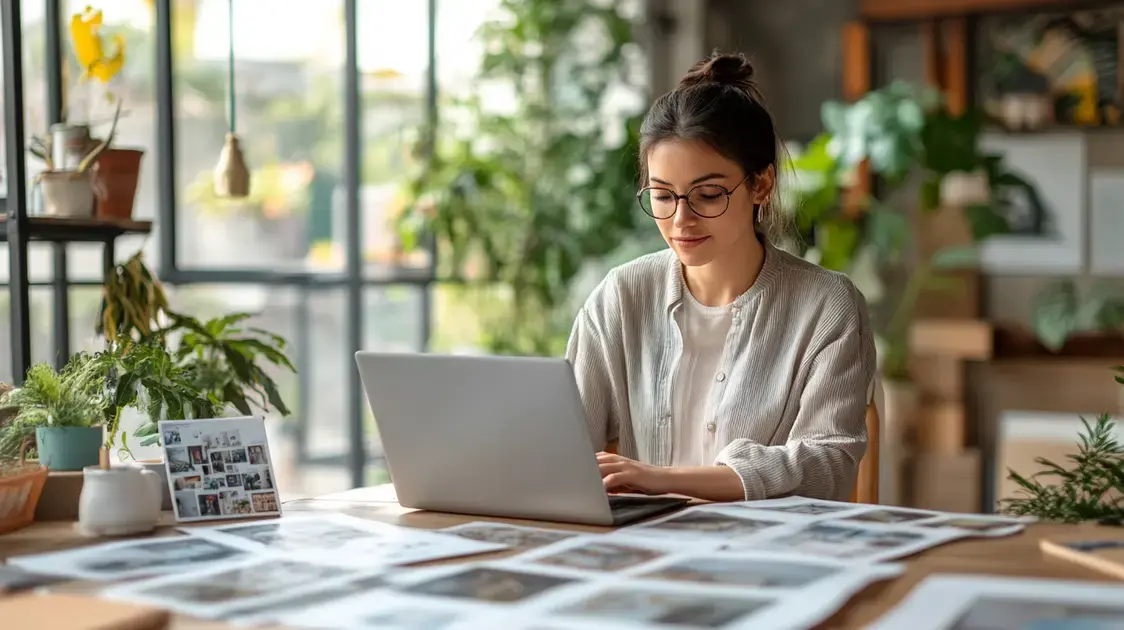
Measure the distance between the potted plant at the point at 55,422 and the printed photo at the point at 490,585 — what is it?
70cm

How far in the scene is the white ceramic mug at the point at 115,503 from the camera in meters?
1.59

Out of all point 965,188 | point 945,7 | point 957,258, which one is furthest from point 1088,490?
point 945,7

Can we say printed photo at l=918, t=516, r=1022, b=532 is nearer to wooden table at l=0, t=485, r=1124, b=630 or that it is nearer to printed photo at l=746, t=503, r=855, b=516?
wooden table at l=0, t=485, r=1124, b=630

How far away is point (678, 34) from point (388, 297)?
1757 millimetres

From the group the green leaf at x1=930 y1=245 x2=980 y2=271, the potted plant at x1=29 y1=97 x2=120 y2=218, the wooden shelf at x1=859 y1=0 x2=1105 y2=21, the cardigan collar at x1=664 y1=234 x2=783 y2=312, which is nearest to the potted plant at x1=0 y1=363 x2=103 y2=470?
the potted plant at x1=29 y1=97 x2=120 y2=218

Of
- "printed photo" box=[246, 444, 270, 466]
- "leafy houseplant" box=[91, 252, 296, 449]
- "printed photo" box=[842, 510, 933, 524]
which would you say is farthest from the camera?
"leafy houseplant" box=[91, 252, 296, 449]

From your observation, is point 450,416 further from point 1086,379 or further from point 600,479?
point 1086,379

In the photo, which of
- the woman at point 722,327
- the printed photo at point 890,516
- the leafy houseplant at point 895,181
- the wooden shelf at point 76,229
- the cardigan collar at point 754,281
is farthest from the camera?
the leafy houseplant at point 895,181

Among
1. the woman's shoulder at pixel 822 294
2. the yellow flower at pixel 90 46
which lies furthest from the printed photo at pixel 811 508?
the yellow flower at pixel 90 46

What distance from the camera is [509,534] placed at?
1.59m

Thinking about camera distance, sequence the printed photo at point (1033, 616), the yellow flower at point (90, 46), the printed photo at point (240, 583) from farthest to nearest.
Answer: the yellow flower at point (90, 46)
the printed photo at point (240, 583)
the printed photo at point (1033, 616)

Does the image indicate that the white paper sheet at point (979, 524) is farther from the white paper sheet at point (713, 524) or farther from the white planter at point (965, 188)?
the white planter at point (965, 188)

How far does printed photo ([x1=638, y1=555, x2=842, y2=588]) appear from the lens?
1.32 m

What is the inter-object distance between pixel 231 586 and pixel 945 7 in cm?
436
